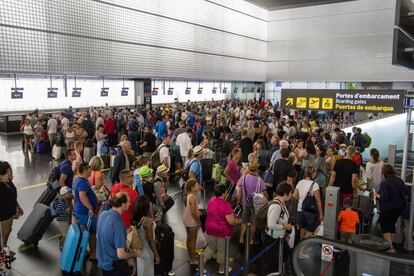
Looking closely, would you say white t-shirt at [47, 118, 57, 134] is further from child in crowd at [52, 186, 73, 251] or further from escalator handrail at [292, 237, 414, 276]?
escalator handrail at [292, 237, 414, 276]

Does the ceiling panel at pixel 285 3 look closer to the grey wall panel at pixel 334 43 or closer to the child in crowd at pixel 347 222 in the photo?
the grey wall panel at pixel 334 43

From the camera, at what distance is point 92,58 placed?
14070 millimetres

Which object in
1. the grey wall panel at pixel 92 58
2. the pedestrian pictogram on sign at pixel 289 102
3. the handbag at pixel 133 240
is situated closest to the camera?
the handbag at pixel 133 240

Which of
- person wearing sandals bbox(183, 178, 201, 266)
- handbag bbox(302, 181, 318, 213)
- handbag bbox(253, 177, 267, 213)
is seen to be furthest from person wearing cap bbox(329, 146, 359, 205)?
person wearing sandals bbox(183, 178, 201, 266)

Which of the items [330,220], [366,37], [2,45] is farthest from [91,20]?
[366,37]

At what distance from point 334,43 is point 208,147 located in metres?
20.0

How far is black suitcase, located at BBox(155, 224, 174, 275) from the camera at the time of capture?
14.3 feet

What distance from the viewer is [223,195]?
4633 mm

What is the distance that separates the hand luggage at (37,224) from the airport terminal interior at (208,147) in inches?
1.0

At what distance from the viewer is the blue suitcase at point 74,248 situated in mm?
4520

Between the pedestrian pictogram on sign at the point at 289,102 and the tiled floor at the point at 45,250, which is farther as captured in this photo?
the pedestrian pictogram on sign at the point at 289,102

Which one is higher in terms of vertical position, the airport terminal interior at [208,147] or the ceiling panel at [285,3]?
the ceiling panel at [285,3]

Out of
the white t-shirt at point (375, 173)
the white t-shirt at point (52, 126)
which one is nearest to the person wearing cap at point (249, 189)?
the white t-shirt at point (375, 173)

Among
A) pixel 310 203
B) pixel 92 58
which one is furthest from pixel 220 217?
pixel 92 58
